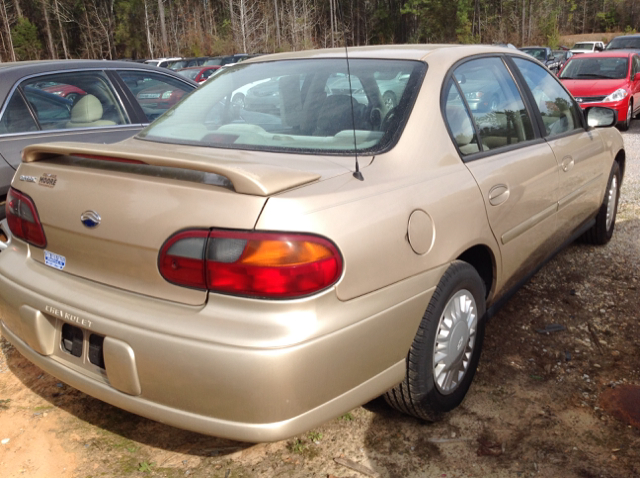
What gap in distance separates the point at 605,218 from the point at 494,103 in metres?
2.17

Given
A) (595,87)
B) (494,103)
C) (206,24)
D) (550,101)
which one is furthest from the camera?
(206,24)

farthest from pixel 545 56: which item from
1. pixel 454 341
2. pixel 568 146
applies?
pixel 454 341

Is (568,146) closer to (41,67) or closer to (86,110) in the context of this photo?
(86,110)

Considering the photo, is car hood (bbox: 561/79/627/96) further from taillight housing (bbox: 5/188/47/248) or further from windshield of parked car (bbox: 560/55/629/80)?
taillight housing (bbox: 5/188/47/248)

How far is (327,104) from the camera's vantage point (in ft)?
9.02

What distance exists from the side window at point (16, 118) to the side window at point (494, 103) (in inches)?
120

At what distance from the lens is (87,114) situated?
4.77m

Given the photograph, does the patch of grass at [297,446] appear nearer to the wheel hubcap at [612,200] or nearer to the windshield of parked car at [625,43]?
the wheel hubcap at [612,200]

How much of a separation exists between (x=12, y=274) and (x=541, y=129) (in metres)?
2.78

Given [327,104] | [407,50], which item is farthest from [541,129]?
[327,104]

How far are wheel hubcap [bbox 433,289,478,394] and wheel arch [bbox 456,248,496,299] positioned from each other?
8.2 inches

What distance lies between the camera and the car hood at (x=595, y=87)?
456 inches

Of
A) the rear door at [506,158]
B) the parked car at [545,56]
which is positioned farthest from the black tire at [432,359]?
the parked car at [545,56]

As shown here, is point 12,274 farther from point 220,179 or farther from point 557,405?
point 557,405
